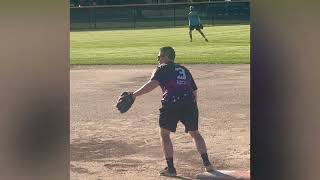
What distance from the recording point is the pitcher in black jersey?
6211 mm

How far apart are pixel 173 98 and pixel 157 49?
53.8ft

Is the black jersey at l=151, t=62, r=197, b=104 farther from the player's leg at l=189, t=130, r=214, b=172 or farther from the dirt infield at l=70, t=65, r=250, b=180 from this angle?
the dirt infield at l=70, t=65, r=250, b=180

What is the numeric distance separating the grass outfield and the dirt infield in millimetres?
4731

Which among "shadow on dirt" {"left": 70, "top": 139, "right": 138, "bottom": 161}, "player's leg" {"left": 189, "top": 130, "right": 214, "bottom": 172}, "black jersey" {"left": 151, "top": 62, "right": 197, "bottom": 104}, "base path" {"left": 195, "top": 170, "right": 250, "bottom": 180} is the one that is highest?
"black jersey" {"left": 151, "top": 62, "right": 197, "bottom": 104}

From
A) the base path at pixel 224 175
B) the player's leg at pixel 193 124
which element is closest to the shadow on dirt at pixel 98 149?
the player's leg at pixel 193 124

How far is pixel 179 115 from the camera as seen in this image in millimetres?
6332

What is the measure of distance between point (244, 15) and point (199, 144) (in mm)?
35044

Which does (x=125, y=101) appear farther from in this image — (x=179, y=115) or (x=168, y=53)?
(x=168, y=53)

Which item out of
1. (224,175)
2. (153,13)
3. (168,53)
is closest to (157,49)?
(168,53)

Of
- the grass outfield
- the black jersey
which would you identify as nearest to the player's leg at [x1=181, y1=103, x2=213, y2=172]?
the black jersey

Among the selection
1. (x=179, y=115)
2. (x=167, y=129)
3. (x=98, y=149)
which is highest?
(x=179, y=115)

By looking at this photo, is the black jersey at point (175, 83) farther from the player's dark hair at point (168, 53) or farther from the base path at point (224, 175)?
the base path at point (224, 175)
